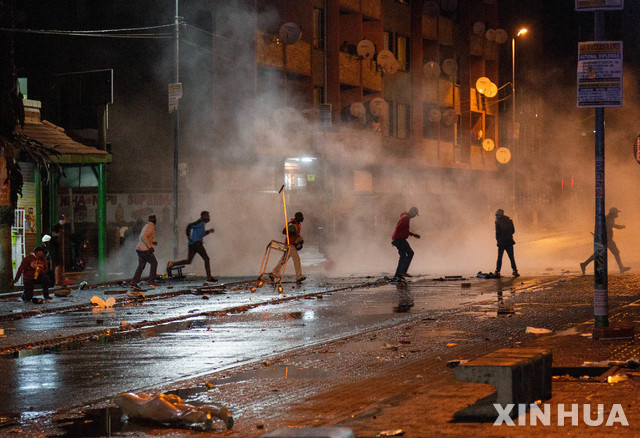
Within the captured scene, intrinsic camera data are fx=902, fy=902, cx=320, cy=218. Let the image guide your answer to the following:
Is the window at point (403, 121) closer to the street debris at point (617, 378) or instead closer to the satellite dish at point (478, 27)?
the satellite dish at point (478, 27)

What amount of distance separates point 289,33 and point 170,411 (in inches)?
1009

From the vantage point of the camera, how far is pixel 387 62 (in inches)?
1478

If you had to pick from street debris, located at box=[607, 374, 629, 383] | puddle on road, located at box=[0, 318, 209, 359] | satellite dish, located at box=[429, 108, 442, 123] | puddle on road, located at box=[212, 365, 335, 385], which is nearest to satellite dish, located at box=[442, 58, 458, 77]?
satellite dish, located at box=[429, 108, 442, 123]

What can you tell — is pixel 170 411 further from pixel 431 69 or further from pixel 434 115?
pixel 434 115

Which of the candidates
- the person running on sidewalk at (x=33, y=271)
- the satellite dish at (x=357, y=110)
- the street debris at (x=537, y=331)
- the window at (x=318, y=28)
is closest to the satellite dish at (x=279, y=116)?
the satellite dish at (x=357, y=110)

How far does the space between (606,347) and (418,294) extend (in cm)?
813

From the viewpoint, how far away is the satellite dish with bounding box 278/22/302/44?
3128cm

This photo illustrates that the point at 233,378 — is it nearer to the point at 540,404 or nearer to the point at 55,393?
the point at 55,393

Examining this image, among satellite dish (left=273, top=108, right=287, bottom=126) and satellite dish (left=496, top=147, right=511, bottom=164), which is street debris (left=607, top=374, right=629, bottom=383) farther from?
satellite dish (left=496, top=147, right=511, bottom=164)

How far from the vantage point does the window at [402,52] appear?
42.0m

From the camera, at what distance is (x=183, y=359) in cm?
1021

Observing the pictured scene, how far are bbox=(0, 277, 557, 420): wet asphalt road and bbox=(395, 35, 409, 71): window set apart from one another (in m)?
23.5

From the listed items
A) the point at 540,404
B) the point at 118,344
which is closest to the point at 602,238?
the point at 540,404

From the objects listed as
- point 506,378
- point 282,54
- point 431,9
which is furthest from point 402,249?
point 431,9
